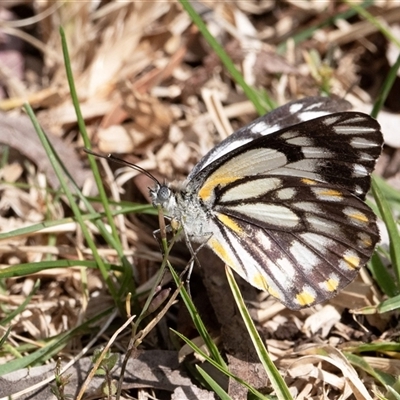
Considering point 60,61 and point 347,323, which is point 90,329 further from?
point 60,61

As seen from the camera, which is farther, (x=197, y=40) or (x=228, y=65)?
(x=197, y=40)

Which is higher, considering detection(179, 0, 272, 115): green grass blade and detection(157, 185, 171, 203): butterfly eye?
detection(179, 0, 272, 115): green grass blade

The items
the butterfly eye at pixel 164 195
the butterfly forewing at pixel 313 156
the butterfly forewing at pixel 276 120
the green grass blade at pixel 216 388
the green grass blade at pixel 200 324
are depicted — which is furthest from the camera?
the butterfly forewing at pixel 276 120

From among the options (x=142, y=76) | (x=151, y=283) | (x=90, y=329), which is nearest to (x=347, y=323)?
(x=151, y=283)

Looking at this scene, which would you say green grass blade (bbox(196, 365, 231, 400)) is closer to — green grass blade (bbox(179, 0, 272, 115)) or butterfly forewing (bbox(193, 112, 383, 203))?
butterfly forewing (bbox(193, 112, 383, 203))

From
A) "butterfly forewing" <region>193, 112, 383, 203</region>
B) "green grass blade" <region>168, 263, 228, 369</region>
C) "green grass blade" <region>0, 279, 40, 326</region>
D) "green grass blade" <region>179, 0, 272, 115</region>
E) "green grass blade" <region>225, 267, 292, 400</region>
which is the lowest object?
"green grass blade" <region>225, 267, 292, 400</region>

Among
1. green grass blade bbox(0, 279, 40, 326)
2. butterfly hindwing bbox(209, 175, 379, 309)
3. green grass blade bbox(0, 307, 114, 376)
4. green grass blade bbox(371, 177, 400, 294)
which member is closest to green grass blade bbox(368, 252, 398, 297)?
green grass blade bbox(371, 177, 400, 294)

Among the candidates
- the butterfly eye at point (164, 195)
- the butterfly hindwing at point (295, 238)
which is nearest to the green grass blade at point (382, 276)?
the butterfly hindwing at point (295, 238)

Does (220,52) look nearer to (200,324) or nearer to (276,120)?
(276,120)

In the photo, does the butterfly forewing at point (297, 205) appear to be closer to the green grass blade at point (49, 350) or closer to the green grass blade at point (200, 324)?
the green grass blade at point (200, 324)
